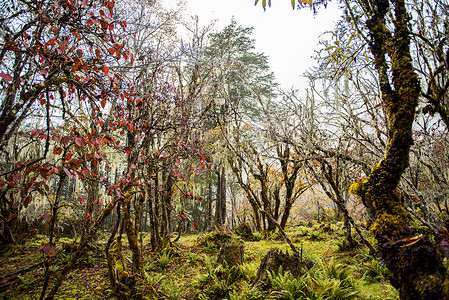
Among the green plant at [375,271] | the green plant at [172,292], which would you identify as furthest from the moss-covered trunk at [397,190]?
the green plant at [172,292]

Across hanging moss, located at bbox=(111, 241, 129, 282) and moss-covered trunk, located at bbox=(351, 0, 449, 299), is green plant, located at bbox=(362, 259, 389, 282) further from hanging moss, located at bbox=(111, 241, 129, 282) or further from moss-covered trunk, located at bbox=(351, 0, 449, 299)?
hanging moss, located at bbox=(111, 241, 129, 282)

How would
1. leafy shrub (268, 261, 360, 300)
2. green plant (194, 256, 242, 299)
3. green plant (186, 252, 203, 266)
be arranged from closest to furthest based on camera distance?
leafy shrub (268, 261, 360, 300)
green plant (194, 256, 242, 299)
green plant (186, 252, 203, 266)

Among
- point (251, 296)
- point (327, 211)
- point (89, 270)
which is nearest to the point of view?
point (251, 296)

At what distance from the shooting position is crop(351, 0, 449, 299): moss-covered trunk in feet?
4.25

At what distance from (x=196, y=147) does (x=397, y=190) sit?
397 centimetres

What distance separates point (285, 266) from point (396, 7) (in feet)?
12.5

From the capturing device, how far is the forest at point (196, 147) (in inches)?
63.2

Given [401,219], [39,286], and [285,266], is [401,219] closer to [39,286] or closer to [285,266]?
[285,266]

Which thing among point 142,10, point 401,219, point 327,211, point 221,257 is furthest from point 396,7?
point 327,211

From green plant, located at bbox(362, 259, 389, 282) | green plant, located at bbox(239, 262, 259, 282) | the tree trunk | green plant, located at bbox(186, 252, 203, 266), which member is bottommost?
green plant, located at bbox(186, 252, 203, 266)

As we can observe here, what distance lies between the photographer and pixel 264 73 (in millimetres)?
14289

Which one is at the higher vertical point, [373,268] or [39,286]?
[373,268]

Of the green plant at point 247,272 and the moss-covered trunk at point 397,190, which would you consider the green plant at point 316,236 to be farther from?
the moss-covered trunk at point 397,190

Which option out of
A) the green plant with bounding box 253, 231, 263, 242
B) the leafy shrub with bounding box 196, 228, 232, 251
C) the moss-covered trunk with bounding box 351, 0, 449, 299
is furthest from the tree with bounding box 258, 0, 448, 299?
the green plant with bounding box 253, 231, 263, 242
